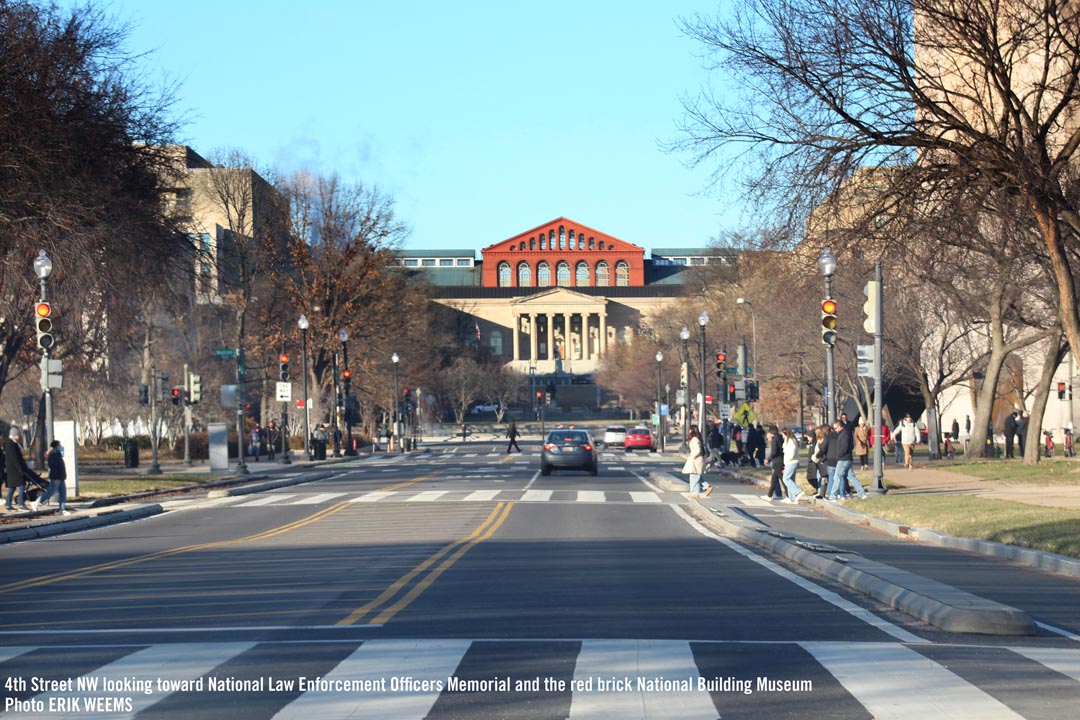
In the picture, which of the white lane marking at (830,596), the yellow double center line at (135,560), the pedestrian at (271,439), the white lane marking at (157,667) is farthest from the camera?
the pedestrian at (271,439)

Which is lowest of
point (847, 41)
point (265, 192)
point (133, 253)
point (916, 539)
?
point (916, 539)

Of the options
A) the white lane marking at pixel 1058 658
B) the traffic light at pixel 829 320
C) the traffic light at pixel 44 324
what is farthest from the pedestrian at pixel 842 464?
the white lane marking at pixel 1058 658

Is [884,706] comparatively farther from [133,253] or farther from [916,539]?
[133,253]

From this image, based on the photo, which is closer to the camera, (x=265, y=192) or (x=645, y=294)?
(x=265, y=192)

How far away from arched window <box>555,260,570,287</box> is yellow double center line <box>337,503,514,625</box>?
14274cm

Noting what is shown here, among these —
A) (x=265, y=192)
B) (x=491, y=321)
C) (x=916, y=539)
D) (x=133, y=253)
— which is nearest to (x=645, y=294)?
(x=491, y=321)

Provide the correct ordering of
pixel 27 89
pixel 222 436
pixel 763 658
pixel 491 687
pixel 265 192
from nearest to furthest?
pixel 491 687 < pixel 763 658 < pixel 27 89 < pixel 222 436 < pixel 265 192

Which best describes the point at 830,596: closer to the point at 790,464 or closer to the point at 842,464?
the point at 842,464

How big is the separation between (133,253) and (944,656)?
25.8 metres

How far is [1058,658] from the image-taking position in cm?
920

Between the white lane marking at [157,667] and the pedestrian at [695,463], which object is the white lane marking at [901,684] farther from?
the pedestrian at [695,463]

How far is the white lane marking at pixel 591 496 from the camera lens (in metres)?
29.2

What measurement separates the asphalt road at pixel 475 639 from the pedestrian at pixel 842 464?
8709 mm

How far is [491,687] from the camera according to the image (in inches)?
317
